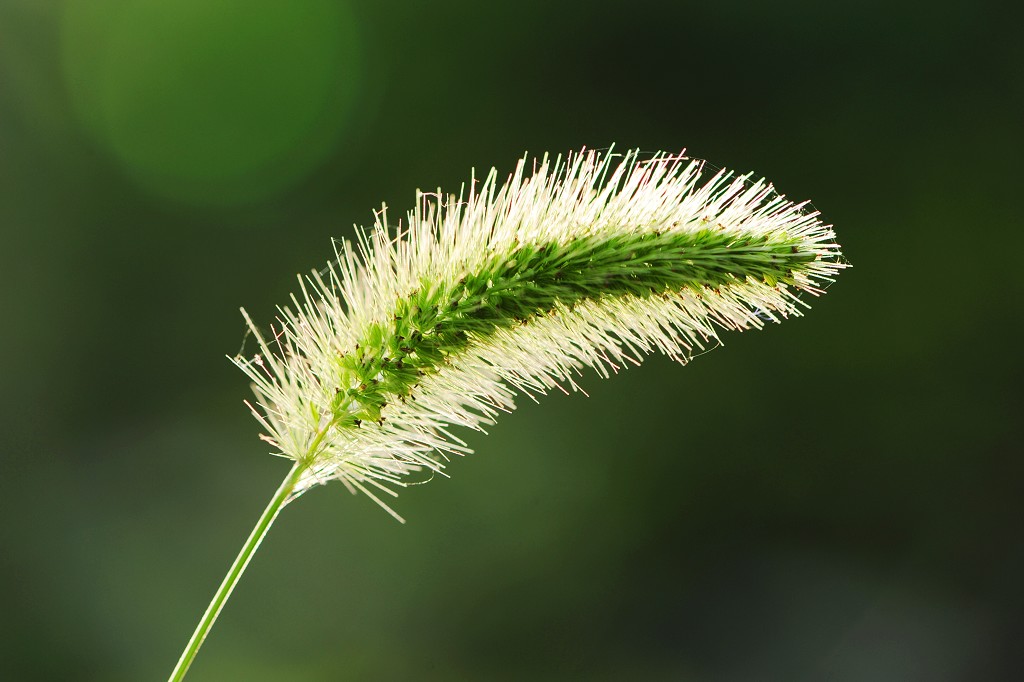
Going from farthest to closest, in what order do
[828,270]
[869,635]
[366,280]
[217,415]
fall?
1. [217,415]
2. [869,635]
3. [366,280]
4. [828,270]

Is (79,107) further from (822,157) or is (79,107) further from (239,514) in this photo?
(822,157)

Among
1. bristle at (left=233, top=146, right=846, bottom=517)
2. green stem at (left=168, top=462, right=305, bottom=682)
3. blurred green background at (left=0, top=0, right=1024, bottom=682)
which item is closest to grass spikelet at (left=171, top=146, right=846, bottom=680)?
bristle at (left=233, top=146, right=846, bottom=517)

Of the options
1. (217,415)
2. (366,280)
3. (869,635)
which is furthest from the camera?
(217,415)

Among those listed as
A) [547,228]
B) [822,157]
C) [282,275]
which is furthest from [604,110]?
[547,228]

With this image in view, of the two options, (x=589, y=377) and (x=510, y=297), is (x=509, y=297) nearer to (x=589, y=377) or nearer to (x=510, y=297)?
(x=510, y=297)

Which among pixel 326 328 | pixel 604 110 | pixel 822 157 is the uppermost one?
pixel 822 157

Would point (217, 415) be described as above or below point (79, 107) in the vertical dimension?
below

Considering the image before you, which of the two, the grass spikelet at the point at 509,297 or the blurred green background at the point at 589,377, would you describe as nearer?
the grass spikelet at the point at 509,297

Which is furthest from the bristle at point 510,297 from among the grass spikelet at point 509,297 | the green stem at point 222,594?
the green stem at point 222,594

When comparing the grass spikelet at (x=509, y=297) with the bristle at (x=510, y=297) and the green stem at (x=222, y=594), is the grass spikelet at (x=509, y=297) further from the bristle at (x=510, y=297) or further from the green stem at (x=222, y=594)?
the green stem at (x=222, y=594)
